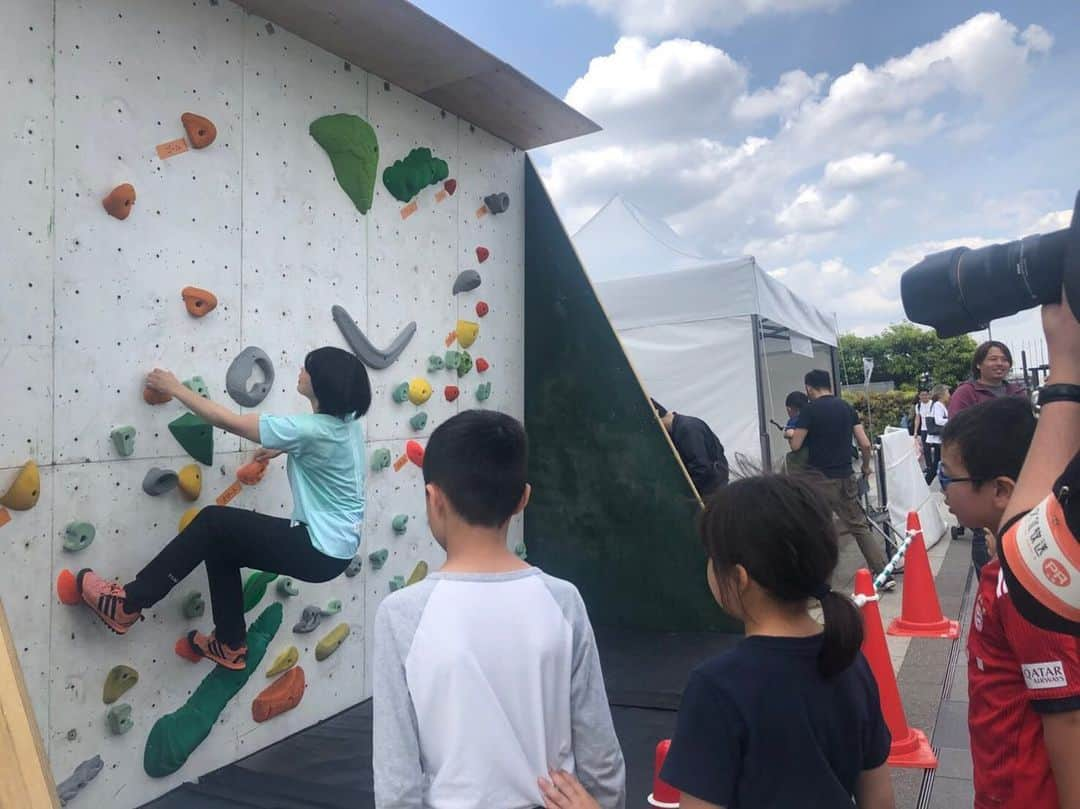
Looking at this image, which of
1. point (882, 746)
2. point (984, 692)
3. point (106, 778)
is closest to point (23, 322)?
point (106, 778)

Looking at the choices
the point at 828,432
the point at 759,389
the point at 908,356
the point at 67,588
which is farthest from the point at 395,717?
the point at 908,356

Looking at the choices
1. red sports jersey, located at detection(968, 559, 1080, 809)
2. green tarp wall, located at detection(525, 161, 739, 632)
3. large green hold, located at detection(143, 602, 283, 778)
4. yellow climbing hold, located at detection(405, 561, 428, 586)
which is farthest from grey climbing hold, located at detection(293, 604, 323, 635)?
red sports jersey, located at detection(968, 559, 1080, 809)

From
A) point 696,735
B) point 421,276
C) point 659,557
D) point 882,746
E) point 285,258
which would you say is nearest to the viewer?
point 696,735

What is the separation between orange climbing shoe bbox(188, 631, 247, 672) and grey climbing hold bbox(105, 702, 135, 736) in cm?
30

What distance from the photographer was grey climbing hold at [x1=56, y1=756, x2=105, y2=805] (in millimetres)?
2609

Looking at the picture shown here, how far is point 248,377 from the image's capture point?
3312 millimetres

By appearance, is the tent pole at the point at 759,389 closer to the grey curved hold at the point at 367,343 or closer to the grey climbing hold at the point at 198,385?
the grey curved hold at the point at 367,343

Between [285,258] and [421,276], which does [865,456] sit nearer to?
[421,276]

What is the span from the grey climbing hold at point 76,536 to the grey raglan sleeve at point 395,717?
1810mm

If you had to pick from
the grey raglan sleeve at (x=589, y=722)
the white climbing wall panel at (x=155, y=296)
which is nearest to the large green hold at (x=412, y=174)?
the white climbing wall panel at (x=155, y=296)

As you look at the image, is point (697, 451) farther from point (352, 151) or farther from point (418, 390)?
point (352, 151)

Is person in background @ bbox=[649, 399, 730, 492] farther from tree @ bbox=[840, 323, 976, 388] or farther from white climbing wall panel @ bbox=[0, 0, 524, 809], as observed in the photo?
tree @ bbox=[840, 323, 976, 388]

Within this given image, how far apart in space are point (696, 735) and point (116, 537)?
2.37 metres

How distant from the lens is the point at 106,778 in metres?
2.76
